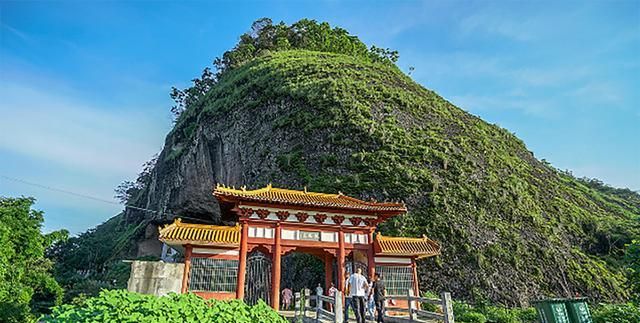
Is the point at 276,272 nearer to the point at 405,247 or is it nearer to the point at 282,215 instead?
the point at 282,215

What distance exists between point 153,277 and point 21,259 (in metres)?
15.0

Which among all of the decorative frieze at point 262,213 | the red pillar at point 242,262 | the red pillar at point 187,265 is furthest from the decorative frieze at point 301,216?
the red pillar at point 187,265

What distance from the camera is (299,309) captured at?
1266 cm

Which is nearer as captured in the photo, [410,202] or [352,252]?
[352,252]

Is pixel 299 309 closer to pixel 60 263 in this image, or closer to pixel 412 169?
pixel 412 169

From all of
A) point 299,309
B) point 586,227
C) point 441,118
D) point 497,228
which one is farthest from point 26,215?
point 586,227

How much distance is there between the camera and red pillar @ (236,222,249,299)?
12.7 metres

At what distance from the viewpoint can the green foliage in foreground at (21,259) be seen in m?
14.6

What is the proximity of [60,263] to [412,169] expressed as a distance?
1486 inches

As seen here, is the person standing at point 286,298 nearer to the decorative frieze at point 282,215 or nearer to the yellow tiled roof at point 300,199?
the decorative frieze at point 282,215

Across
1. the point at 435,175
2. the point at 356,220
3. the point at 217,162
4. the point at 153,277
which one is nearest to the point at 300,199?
the point at 356,220

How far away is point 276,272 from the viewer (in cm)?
1345

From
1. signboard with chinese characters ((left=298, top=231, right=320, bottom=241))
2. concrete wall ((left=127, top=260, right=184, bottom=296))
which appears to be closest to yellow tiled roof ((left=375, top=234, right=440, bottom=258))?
signboard with chinese characters ((left=298, top=231, right=320, bottom=241))

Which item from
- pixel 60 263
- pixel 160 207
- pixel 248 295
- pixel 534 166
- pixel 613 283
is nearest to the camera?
pixel 248 295
